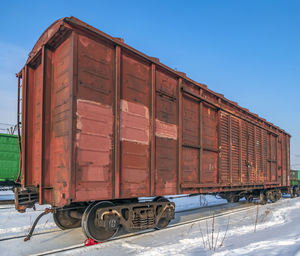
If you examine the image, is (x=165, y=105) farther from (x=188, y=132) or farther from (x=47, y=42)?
(x=47, y=42)

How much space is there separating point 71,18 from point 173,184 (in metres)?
4.52

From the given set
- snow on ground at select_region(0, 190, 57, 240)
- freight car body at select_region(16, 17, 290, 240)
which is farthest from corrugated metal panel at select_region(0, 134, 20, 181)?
freight car body at select_region(16, 17, 290, 240)

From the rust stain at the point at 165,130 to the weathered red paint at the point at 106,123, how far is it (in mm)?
27

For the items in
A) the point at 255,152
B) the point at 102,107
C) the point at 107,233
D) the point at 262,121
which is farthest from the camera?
the point at 262,121

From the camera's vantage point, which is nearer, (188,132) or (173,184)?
(173,184)

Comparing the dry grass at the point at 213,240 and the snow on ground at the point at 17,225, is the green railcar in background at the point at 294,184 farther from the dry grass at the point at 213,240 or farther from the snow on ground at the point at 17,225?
the snow on ground at the point at 17,225

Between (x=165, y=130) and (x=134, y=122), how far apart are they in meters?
1.10

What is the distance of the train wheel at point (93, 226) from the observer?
5.00 m

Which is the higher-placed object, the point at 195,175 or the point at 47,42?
the point at 47,42

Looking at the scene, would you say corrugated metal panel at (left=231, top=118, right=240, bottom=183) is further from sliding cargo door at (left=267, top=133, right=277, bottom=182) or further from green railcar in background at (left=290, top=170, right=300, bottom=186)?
green railcar in background at (left=290, top=170, right=300, bottom=186)

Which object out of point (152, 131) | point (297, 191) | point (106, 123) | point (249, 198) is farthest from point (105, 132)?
point (297, 191)

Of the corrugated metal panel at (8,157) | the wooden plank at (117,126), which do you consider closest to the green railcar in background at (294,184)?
the wooden plank at (117,126)

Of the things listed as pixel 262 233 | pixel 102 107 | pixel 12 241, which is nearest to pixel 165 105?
pixel 102 107

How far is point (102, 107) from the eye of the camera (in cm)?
509
